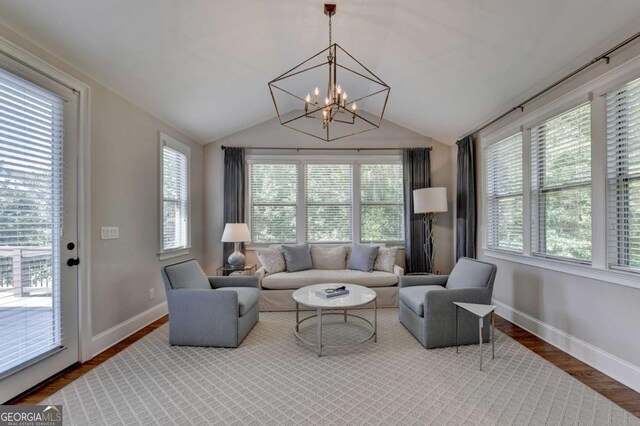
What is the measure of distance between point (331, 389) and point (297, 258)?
2.41m

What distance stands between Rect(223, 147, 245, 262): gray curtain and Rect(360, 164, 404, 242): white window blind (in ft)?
6.94

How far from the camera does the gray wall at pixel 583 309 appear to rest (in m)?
2.16

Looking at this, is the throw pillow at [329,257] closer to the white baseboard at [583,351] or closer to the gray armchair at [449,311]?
the gray armchair at [449,311]

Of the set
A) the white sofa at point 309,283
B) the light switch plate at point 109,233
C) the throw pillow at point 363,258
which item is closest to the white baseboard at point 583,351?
the white sofa at point 309,283

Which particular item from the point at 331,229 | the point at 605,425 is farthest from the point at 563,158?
the point at 331,229

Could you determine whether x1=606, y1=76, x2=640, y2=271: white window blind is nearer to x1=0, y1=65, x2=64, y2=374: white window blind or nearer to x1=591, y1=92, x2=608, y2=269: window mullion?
x1=591, y1=92, x2=608, y2=269: window mullion

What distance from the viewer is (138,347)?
9.27 ft

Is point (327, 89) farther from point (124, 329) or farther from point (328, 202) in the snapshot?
point (124, 329)

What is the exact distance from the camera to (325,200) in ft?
16.6

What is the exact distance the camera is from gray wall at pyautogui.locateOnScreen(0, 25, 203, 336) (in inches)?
106

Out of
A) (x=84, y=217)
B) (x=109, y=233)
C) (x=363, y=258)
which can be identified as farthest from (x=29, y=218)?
(x=363, y=258)

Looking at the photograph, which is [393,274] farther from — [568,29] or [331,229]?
[568,29]

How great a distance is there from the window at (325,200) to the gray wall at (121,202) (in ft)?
5.69

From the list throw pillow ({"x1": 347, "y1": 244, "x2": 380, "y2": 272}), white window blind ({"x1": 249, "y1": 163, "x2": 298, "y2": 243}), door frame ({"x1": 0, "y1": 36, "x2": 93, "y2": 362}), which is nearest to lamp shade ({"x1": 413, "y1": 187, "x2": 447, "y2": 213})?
throw pillow ({"x1": 347, "y1": 244, "x2": 380, "y2": 272})
